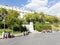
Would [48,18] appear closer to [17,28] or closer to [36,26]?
[36,26]

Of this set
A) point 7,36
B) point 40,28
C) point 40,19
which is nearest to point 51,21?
point 40,19

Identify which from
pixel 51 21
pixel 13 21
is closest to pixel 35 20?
pixel 51 21

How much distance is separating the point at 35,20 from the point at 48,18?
2032cm

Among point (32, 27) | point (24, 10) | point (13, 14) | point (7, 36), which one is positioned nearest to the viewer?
point (7, 36)

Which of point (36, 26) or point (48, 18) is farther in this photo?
point (48, 18)

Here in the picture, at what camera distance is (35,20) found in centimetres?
9256

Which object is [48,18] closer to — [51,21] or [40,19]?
[51,21]

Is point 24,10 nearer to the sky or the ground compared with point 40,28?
Result: nearer to the sky

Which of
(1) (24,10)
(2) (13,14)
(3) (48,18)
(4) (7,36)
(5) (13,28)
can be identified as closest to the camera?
(4) (7,36)

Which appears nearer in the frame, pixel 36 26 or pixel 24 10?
pixel 36 26

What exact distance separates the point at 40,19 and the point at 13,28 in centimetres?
3803

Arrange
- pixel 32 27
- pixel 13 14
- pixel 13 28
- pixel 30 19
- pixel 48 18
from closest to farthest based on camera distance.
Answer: pixel 13 28 → pixel 32 27 → pixel 13 14 → pixel 30 19 → pixel 48 18

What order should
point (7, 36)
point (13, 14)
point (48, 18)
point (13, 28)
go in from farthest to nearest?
point (48, 18) < point (13, 14) < point (13, 28) < point (7, 36)

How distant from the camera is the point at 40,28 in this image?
79125 millimetres
